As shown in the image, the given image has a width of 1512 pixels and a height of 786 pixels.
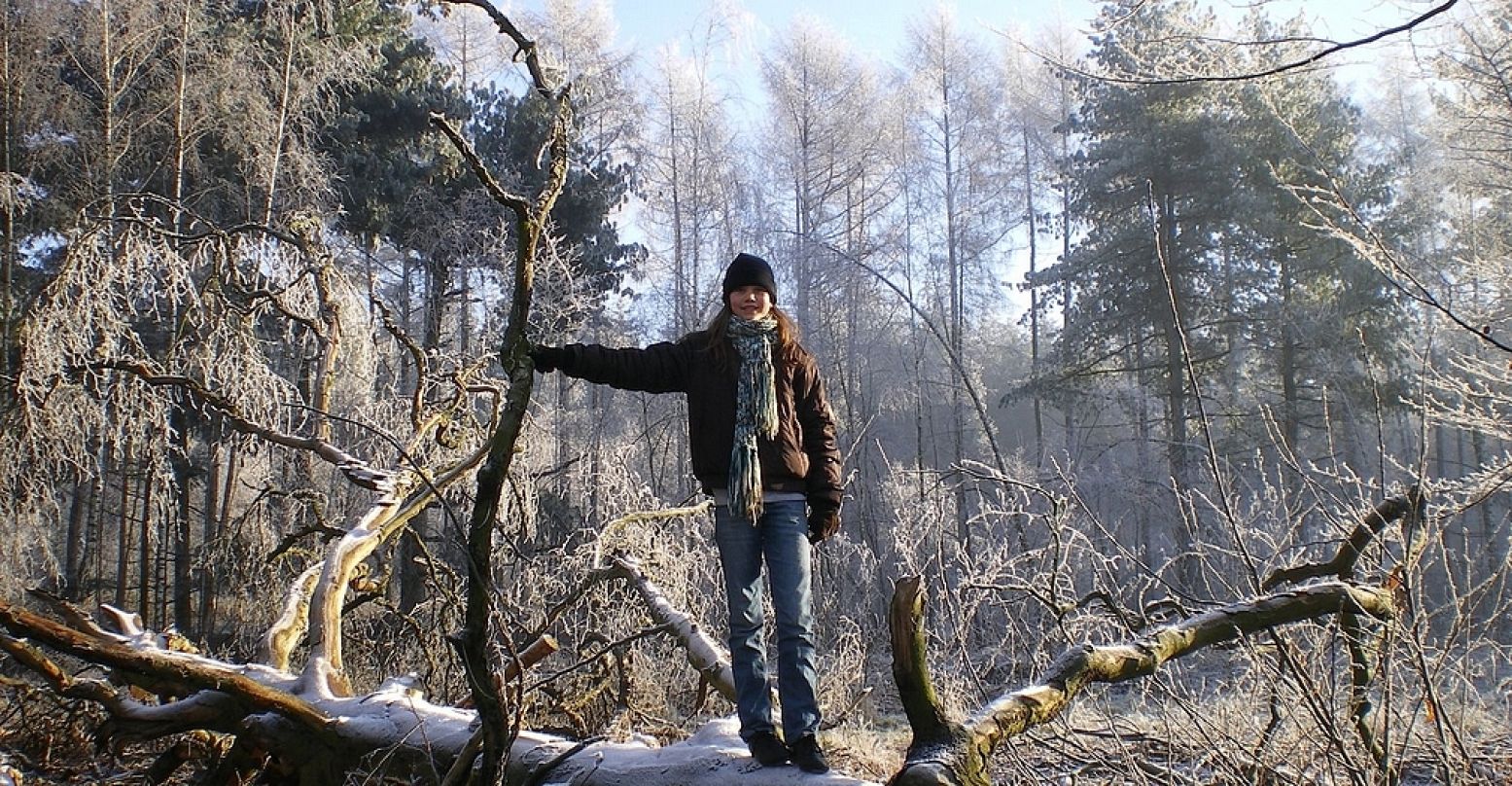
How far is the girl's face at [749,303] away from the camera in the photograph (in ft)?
10.3

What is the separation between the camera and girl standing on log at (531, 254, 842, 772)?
9.25 feet

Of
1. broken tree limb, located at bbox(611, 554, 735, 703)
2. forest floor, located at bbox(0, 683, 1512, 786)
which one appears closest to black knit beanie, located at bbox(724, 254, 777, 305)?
forest floor, located at bbox(0, 683, 1512, 786)

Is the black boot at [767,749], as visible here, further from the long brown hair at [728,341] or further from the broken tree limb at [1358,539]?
the broken tree limb at [1358,539]

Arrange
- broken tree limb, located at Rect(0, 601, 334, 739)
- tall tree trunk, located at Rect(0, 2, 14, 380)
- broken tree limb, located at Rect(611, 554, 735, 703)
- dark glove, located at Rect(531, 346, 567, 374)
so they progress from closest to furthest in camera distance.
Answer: dark glove, located at Rect(531, 346, 567, 374) → broken tree limb, located at Rect(0, 601, 334, 739) → broken tree limb, located at Rect(611, 554, 735, 703) → tall tree trunk, located at Rect(0, 2, 14, 380)

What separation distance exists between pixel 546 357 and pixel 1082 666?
1.73 m

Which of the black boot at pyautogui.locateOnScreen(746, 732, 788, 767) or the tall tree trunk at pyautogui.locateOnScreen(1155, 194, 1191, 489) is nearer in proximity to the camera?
the black boot at pyautogui.locateOnScreen(746, 732, 788, 767)

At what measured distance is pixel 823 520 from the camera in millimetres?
3133

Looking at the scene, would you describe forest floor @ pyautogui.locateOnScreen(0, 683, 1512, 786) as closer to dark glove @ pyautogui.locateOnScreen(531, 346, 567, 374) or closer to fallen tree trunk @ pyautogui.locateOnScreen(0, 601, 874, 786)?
fallen tree trunk @ pyautogui.locateOnScreen(0, 601, 874, 786)

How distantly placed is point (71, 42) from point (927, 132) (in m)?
15.5

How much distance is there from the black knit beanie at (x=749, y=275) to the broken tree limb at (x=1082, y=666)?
4.11 feet

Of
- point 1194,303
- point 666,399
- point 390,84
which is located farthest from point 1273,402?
point 390,84

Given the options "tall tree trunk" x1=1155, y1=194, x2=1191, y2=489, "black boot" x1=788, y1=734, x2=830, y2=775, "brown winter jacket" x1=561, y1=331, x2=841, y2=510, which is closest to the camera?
"black boot" x1=788, y1=734, x2=830, y2=775

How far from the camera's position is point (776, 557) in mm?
3008

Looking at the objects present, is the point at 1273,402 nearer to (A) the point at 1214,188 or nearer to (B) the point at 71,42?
(A) the point at 1214,188
